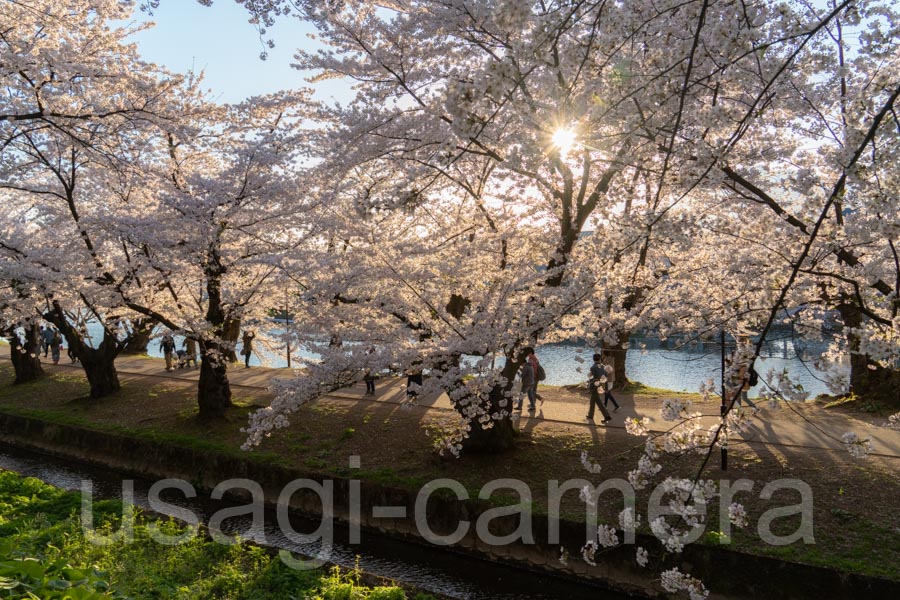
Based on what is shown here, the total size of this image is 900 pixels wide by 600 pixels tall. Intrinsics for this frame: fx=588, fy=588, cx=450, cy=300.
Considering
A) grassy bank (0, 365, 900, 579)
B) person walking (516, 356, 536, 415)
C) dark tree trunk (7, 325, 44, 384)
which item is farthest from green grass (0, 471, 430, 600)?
dark tree trunk (7, 325, 44, 384)

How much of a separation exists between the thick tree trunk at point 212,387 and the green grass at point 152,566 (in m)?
5.30

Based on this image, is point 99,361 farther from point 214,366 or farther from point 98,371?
point 214,366

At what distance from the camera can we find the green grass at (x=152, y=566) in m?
4.99

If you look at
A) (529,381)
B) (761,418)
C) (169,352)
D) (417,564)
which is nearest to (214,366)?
(529,381)

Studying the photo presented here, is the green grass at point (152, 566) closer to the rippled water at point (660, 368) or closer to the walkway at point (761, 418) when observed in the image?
the walkway at point (761, 418)

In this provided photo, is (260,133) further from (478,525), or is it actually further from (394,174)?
(478,525)

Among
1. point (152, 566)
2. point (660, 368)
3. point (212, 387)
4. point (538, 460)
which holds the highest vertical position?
point (212, 387)

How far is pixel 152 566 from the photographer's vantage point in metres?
6.48

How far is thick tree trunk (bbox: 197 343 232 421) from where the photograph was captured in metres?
13.5

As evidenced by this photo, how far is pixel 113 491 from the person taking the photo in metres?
11.4

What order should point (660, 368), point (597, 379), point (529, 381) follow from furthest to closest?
point (660, 368), point (529, 381), point (597, 379)

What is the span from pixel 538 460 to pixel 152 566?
5.87m

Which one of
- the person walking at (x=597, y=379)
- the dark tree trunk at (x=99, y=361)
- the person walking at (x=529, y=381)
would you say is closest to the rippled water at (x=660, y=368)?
the dark tree trunk at (x=99, y=361)

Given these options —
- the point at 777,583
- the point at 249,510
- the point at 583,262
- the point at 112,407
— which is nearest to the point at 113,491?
the point at 249,510
